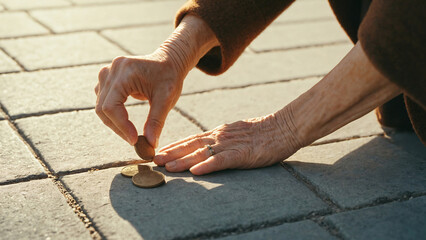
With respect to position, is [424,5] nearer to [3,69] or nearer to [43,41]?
[3,69]

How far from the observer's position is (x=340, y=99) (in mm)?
1815

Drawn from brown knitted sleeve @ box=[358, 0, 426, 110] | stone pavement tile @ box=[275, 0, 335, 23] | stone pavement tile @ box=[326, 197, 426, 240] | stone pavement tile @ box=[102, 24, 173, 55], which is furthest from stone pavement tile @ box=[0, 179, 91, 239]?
stone pavement tile @ box=[275, 0, 335, 23]

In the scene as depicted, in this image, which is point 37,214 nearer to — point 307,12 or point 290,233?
point 290,233

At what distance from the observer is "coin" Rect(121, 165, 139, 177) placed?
1818mm

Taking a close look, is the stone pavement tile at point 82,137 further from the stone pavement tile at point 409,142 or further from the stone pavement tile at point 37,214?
the stone pavement tile at point 409,142

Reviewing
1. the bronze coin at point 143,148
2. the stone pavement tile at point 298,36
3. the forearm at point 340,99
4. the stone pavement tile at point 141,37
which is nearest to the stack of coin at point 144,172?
the bronze coin at point 143,148

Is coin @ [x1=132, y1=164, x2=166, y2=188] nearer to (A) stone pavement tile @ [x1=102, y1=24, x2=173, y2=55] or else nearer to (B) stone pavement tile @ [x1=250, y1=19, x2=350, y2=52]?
(A) stone pavement tile @ [x1=102, y1=24, x2=173, y2=55]

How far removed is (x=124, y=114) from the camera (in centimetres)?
172

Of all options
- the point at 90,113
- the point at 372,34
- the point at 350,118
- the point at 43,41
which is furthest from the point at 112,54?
the point at 372,34

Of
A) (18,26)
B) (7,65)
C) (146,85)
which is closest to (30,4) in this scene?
(18,26)

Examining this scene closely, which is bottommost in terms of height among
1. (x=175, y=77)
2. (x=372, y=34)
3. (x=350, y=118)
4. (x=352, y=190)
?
(x=352, y=190)

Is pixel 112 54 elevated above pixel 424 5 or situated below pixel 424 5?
below

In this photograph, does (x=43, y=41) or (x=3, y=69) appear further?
(x=43, y=41)

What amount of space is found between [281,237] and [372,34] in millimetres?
610
